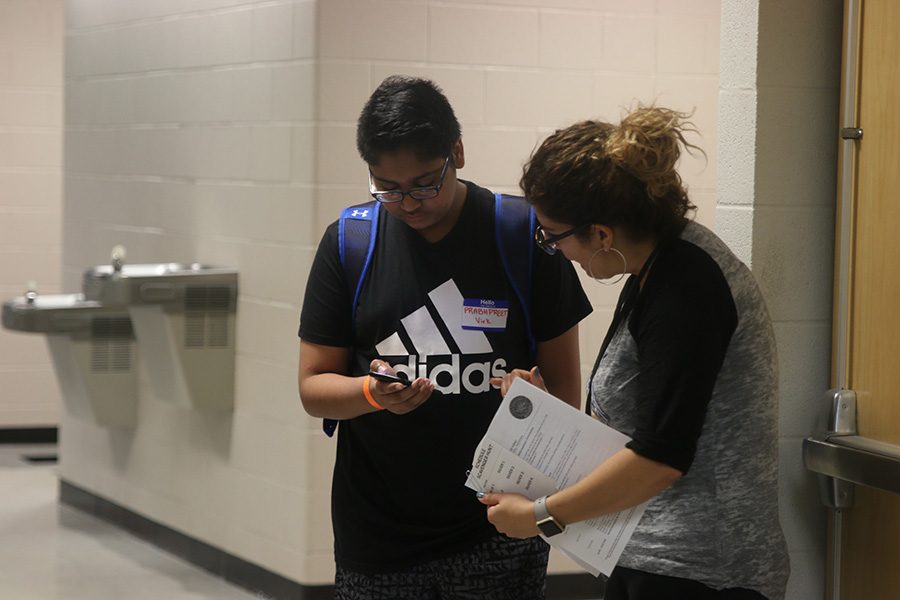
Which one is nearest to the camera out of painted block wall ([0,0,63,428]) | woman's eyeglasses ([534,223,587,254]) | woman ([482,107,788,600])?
woman ([482,107,788,600])

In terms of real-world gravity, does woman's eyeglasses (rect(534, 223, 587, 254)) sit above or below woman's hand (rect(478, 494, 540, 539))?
above

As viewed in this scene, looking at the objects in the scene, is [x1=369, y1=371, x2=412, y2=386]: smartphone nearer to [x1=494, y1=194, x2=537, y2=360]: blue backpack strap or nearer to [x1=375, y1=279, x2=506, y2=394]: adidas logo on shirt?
[x1=375, y1=279, x2=506, y2=394]: adidas logo on shirt

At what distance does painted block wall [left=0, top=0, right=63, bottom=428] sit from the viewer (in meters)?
6.92

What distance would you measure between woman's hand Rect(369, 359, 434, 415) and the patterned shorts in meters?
0.29

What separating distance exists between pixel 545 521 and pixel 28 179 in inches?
232

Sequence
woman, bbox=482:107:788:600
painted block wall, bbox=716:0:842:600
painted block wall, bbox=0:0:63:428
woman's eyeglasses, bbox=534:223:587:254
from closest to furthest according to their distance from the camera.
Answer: woman, bbox=482:107:788:600 < woman's eyeglasses, bbox=534:223:587:254 < painted block wall, bbox=716:0:842:600 < painted block wall, bbox=0:0:63:428

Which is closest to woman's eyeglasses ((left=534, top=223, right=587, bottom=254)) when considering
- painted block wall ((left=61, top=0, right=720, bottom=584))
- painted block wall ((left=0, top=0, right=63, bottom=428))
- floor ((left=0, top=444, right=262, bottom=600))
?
painted block wall ((left=61, top=0, right=720, bottom=584))

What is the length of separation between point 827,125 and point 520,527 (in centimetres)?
116

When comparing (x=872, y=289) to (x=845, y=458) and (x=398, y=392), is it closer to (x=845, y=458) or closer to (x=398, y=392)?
(x=845, y=458)

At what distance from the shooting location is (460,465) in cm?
212

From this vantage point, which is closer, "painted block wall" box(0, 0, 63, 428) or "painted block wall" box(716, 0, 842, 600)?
"painted block wall" box(716, 0, 842, 600)

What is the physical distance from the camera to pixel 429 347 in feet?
6.84

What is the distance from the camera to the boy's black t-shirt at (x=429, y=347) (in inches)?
82.3

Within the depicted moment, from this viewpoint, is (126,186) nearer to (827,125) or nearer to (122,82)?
(122,82)
